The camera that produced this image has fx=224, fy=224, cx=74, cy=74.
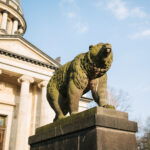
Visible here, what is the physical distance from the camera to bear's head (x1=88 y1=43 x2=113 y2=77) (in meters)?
4.09

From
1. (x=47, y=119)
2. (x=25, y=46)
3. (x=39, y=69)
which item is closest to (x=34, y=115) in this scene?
(x=47, y=119)

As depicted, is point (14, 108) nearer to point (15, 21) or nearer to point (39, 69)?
point (39, 69)

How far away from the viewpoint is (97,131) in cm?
340

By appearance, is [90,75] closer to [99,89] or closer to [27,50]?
[99,89]

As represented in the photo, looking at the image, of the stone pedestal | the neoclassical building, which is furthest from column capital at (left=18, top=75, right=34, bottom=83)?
the stone pedestal

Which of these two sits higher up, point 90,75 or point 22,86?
point 22,86

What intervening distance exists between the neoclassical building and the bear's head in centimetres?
1735

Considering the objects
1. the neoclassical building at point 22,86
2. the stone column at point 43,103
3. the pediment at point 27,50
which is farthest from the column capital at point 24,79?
the pediment at point 27,50

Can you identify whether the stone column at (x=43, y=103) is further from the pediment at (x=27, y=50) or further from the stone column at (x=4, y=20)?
the stone column at (x=4, y=20)

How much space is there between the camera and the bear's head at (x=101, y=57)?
161 inches

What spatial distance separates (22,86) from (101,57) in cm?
1842

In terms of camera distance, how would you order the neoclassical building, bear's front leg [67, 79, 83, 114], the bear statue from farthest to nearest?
the neoclassical building
bear's front leg [67, 79, 83, 114]
the bear statue

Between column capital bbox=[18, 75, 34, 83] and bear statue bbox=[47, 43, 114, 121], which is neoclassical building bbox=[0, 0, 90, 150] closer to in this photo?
column capital bbox=[18, 75, 34, 83]

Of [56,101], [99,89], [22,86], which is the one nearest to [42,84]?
[22,86]
